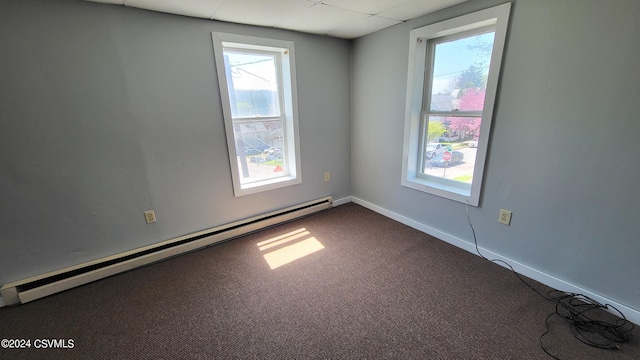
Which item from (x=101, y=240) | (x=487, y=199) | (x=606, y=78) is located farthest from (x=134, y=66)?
(x=606, y=78)

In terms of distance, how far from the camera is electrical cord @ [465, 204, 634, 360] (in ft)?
4.70

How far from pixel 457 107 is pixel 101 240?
3290 millimetres

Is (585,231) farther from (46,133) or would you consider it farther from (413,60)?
(46,133)

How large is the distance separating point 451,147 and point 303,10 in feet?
5.90

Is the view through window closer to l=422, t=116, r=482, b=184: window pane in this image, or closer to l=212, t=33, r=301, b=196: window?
l=422, t=116, r=482, b=184: window pane

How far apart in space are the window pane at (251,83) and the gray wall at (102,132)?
222 millimetres

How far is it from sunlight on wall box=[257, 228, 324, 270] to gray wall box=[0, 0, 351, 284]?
0.60 meters

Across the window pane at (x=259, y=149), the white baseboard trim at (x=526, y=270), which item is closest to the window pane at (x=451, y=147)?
the white baseboard trim at (x=526, y=270)

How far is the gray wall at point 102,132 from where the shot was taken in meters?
1.71

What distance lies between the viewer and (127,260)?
2.17 metres

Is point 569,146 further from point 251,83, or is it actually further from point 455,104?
point 251,83

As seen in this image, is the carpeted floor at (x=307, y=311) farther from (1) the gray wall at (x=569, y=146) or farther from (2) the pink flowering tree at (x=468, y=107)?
(2) the pink flowering tree at (x=468, y=107)

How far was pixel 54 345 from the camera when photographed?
1.51 metres

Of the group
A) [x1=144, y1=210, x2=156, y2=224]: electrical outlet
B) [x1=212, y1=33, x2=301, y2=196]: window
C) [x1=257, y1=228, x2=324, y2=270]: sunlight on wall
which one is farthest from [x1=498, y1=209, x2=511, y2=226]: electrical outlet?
[x1=144, y1=210, x2=156, y2=224]: electrical outlet
